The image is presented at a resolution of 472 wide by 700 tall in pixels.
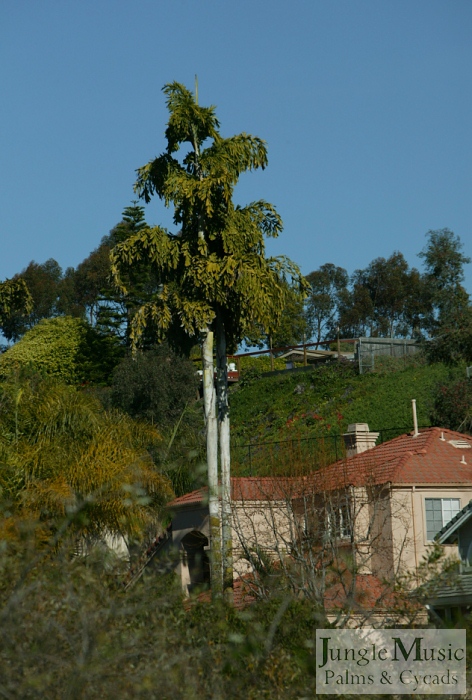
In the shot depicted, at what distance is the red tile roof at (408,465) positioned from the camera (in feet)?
75.9

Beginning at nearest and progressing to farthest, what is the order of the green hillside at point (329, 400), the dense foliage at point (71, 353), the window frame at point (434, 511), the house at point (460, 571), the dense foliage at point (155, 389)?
→ the house at point (460, 571) < the window frame at point (434, 511) < the green hillside at point (329, 400) < the dense foliage at point (155, 389) < the dense foliage at point (71, 353)

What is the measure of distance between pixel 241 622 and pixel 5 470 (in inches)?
352

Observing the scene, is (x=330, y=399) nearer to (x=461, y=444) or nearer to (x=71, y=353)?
(x=71, y=353)

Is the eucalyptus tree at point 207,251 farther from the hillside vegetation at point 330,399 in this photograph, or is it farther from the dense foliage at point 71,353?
the dense foliage at point 71,353

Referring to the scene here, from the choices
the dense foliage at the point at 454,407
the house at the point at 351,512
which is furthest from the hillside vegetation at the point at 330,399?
the house at the point at 351,512

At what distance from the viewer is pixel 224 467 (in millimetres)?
20875

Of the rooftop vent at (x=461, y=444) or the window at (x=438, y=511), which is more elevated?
the rooftop vent at (x=461, y=444)

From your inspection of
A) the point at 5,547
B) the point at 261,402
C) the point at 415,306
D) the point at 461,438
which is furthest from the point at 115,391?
the point at 415,306

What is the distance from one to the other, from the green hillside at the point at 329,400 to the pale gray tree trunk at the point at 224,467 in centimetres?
1825

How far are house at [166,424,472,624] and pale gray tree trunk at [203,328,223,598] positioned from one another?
1.56 ft

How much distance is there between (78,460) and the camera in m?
22.2

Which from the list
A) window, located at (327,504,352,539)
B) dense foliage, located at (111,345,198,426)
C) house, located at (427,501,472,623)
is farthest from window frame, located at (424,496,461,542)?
dense foliage, located at (111,345,198,426)

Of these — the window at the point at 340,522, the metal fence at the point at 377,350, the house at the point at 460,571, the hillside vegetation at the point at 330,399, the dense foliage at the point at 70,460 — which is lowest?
the house at the point at 460,571

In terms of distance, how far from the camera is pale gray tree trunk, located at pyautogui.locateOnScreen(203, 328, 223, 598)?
19.0 metres
